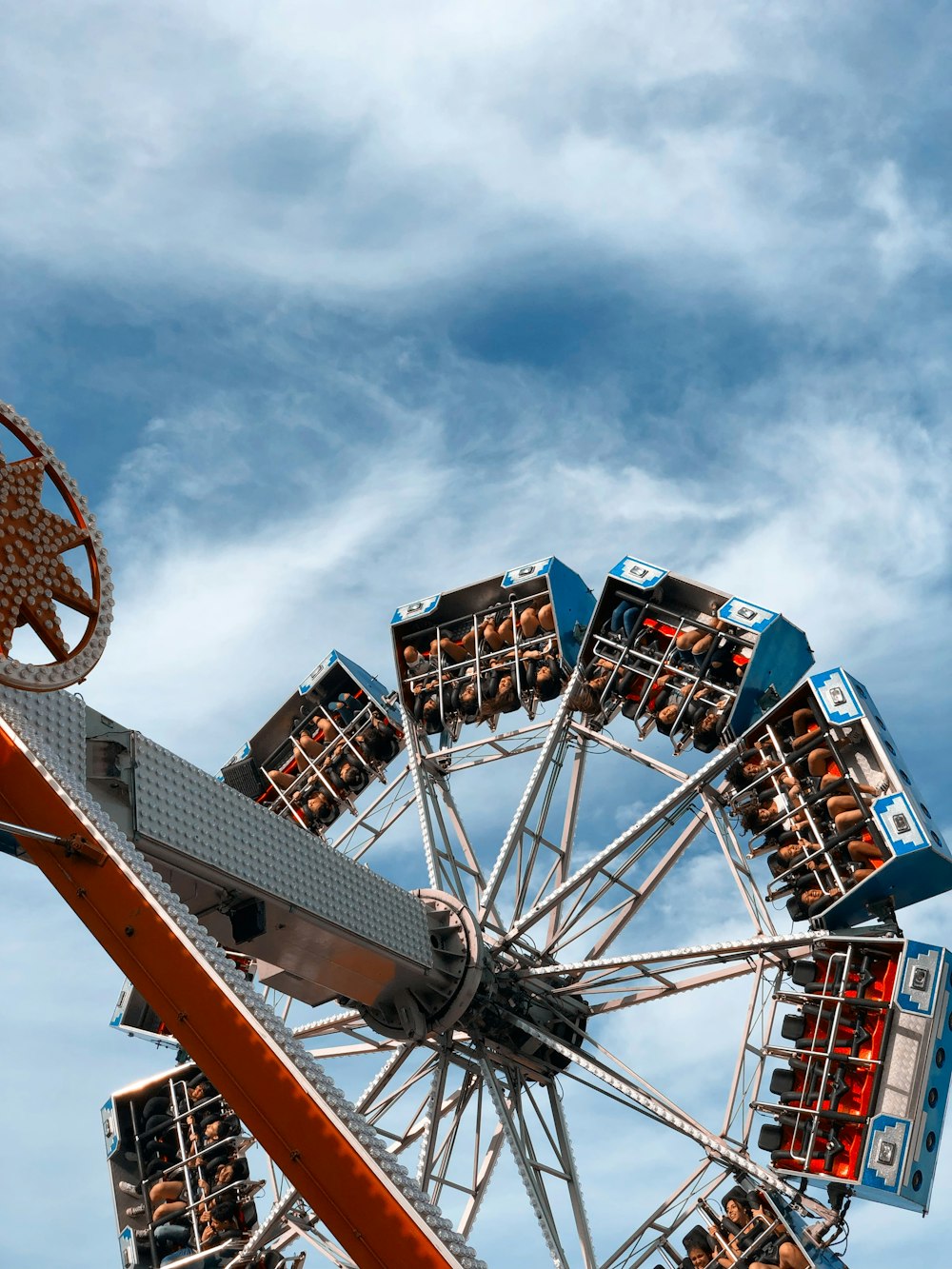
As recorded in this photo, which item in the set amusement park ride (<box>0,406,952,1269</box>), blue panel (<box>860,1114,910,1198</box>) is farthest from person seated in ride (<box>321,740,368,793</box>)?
blue panel (<box>860,1114,910,1198</box>)

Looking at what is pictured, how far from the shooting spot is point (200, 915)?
2294 centimetres

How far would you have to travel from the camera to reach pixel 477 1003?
2848 cm

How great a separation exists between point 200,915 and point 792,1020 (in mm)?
11013

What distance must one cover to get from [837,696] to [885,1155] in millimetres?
8076

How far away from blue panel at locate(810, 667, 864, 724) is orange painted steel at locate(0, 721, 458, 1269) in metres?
15.5

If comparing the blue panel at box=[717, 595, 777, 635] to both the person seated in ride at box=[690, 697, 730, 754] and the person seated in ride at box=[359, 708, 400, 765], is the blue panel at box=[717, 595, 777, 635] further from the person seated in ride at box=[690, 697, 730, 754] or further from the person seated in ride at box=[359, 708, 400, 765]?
the person seated in ride at box=[359, 708, 400, 765]

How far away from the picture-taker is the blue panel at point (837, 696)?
28.5 m

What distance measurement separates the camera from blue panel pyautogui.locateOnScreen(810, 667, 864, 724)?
28453mm

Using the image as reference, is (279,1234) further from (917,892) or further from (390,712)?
(917,892)

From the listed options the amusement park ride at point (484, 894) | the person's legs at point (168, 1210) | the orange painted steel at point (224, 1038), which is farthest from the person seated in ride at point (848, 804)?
the person's legs at point (168, 1210)

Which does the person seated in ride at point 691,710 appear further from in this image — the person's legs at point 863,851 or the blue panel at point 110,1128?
the blue panel at point 110,1128

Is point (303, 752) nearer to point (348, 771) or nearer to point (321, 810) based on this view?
Answer: point (348, 771)

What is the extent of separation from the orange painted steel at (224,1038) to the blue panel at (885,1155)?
1317cm

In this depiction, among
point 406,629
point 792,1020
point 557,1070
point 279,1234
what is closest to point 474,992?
point 557,1070
